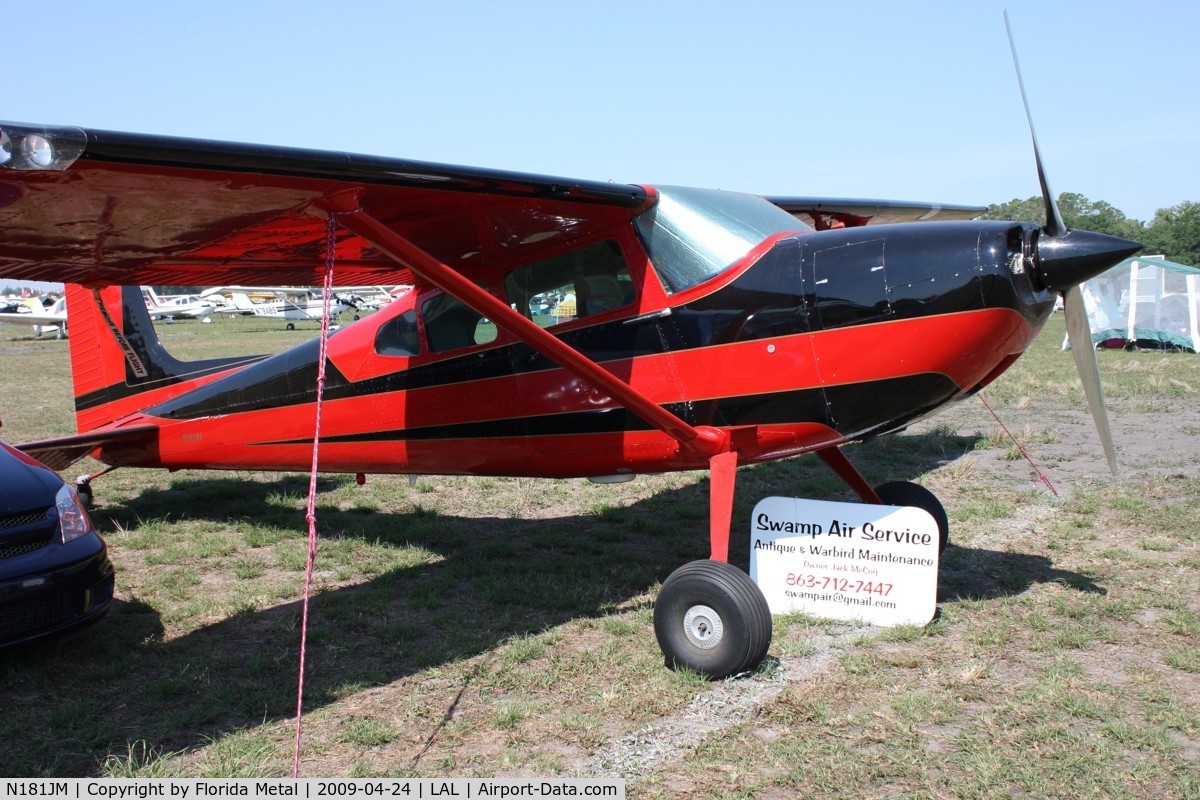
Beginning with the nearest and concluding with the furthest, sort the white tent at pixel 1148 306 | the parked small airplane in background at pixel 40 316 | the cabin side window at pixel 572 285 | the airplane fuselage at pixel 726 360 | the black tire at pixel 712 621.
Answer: the black tire at pixel 712 621
the airplane fuselage at pixel 726 360
the cabin side window at pixel 572 285
the white tent at pixel 1148 306
the parked small airplane in background at pixel 40 316

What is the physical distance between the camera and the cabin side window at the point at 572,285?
525 cm

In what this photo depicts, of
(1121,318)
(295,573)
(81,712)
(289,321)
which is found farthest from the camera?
(289,321)

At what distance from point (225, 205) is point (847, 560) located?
377cm

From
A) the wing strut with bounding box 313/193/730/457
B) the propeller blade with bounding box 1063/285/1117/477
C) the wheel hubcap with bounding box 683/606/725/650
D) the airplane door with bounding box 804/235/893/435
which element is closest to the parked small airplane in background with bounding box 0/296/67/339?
the wing strut with bounding box 313/193/730/457

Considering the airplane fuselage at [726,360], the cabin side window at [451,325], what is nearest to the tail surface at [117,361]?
the airplane fuselage at [726,360]

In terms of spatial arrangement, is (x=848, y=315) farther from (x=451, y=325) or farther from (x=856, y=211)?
(x=856, y=211)

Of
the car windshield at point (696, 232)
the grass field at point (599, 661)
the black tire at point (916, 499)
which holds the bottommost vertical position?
the grass field at point (599, 661)

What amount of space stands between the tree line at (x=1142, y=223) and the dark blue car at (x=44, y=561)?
8382cm

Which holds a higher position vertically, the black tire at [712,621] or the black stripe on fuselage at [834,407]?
the black stripe on fuselage at [834,407]

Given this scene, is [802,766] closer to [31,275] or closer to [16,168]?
[16,168]

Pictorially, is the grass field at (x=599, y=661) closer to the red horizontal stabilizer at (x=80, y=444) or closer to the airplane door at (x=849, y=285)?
the red horizontal stabilizer at (x=80, y=444)

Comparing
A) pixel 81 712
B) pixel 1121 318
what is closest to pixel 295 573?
pixel 81 712

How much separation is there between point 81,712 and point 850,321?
4.08 meters

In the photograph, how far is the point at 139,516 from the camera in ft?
25.8
